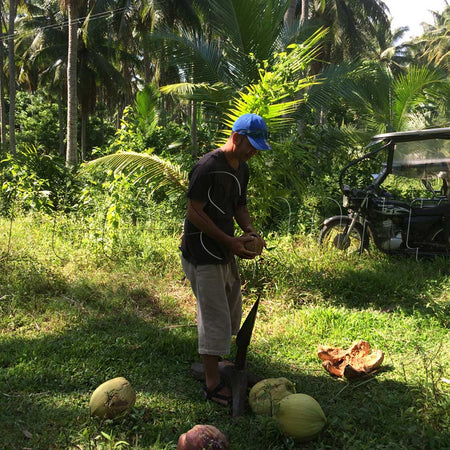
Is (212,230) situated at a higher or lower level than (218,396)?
higher

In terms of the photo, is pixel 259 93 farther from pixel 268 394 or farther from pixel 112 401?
pixel 112 401

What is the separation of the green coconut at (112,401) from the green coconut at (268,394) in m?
0.73

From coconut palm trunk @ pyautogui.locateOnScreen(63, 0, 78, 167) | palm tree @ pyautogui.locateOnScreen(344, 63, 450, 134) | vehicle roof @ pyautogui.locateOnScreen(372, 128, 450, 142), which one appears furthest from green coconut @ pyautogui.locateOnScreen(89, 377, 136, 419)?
coconut palm trunk @ pyautogui.locateOnScreen(63, 0, 78, 167)

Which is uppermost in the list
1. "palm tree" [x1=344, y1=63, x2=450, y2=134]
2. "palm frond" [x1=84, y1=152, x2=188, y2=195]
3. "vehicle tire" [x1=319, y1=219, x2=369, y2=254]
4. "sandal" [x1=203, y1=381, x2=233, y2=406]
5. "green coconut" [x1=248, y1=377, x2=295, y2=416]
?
"palm tree" [x1=344, y1=63, x2=450, y2=134]

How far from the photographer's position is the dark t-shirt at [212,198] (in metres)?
2.83

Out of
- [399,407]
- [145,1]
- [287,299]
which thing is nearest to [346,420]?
[399,407]

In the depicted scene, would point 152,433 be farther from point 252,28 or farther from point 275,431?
point 252,28

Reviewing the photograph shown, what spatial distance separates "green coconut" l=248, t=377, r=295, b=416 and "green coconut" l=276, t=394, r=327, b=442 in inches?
4.7

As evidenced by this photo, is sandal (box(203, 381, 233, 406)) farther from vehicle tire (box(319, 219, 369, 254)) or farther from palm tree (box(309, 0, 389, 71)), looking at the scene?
palm tree (box(309, 0, 389, 71))

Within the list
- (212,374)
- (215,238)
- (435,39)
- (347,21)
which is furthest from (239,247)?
(435,39)

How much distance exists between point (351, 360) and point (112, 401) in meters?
1.78

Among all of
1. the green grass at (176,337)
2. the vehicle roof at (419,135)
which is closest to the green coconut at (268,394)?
the green grass at (176,337)

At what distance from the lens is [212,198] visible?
291cm

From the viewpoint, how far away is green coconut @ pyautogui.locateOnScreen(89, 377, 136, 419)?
2.57 m
